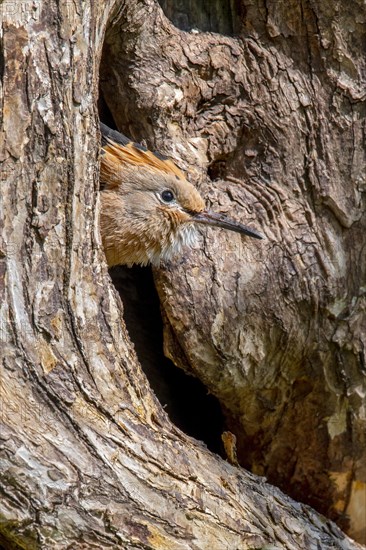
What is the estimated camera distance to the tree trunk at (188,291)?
2.56 metres

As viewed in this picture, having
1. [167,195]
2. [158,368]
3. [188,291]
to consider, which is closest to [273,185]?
[167,195]

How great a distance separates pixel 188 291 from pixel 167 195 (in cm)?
43

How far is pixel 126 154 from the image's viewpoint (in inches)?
137

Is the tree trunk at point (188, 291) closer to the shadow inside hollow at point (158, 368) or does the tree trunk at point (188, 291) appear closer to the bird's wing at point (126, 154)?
the bird's wing at point (126, 154)

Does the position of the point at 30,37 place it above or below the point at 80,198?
above

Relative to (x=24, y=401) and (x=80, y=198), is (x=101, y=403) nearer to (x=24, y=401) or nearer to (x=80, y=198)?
(x=24, y=401)

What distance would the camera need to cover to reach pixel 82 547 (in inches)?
99.1

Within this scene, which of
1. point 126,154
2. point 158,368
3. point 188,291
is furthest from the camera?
point 158,368

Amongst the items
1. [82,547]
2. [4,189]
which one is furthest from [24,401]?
[4,189]

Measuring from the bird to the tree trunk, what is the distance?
5.6 inches

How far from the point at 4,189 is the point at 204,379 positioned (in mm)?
1577

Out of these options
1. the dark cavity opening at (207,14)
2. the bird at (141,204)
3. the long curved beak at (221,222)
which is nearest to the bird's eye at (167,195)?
the bird at (141,204)

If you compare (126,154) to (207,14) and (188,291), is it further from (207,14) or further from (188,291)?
(207,14)

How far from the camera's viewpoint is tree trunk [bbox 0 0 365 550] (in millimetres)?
2557
